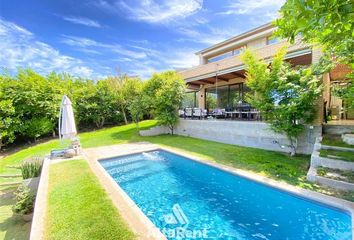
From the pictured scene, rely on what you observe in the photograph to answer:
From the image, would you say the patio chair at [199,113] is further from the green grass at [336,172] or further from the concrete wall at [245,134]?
the green grass at [336,172]

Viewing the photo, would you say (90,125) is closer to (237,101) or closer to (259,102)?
(237,101)

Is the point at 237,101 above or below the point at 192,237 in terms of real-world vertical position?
above

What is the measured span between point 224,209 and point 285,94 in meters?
6.39

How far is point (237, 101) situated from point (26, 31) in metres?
17.4

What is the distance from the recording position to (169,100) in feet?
52.4

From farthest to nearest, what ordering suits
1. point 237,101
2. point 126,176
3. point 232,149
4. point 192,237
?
point 237,101 < point 232,149 < point 126,176 < point 192,237

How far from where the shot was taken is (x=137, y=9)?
1135cm

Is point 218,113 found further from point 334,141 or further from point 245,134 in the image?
point 334,141

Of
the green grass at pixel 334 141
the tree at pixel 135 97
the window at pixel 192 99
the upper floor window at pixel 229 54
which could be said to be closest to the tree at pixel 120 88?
the tree at pixel 135 97

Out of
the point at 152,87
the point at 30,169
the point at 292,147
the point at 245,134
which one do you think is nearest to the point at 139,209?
the point at 30,169

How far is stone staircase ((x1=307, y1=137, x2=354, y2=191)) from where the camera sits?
574 cm

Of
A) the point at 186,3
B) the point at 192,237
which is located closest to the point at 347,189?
the point at 192,237

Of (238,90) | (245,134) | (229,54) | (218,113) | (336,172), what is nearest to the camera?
(336,172)

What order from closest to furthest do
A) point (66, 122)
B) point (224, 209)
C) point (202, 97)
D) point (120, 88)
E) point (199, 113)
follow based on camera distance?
point (224, 209) < point (66, 122) < point (199, 113) < point (202, 97) < point (120, 88)
